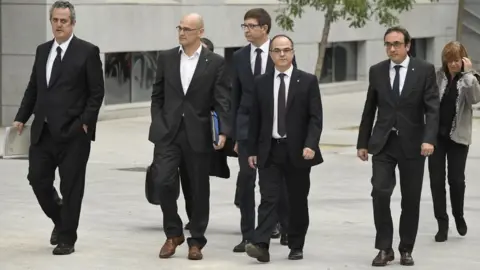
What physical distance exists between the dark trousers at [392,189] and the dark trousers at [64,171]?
2.29m

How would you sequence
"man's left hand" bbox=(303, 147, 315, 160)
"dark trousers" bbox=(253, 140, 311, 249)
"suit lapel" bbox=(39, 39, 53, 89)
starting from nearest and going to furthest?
"man's left hand" bbox=(303, 147, 315, 160) → "dark trousers" bbox=(253, 140, 311, 249) → "suit lapel" bbox=(39, 39, 53, 89)

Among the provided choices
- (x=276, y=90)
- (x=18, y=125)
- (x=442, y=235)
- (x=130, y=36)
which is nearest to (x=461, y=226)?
(x=442, y=235)

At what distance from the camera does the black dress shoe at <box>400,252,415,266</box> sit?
10930 mm

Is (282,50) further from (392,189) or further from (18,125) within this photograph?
(18,125)

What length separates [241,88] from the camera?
38.1 ft

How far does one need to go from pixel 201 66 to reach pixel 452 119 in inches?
96.7

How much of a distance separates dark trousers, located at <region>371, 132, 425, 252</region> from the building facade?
14.6 meters

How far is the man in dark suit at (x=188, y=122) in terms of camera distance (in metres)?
11.0

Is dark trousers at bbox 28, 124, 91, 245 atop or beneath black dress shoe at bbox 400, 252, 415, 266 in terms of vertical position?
atop

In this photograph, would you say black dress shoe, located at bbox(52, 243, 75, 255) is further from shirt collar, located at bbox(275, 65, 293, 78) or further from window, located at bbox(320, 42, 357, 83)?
window, located at bbox(320, 42, 357, 83)

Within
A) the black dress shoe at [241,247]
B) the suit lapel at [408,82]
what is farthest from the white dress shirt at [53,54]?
the suit lapel at [408,82]

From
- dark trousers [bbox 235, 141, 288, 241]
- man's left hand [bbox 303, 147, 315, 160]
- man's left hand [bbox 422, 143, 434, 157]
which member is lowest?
dark trousers [bbox 235, 141, 288, 241]

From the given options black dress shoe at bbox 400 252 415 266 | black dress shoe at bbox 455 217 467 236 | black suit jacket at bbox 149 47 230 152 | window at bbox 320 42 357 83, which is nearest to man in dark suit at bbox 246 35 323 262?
black suit jacket at bbox 149 47 230 152

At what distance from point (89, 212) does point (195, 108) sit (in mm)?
3281
